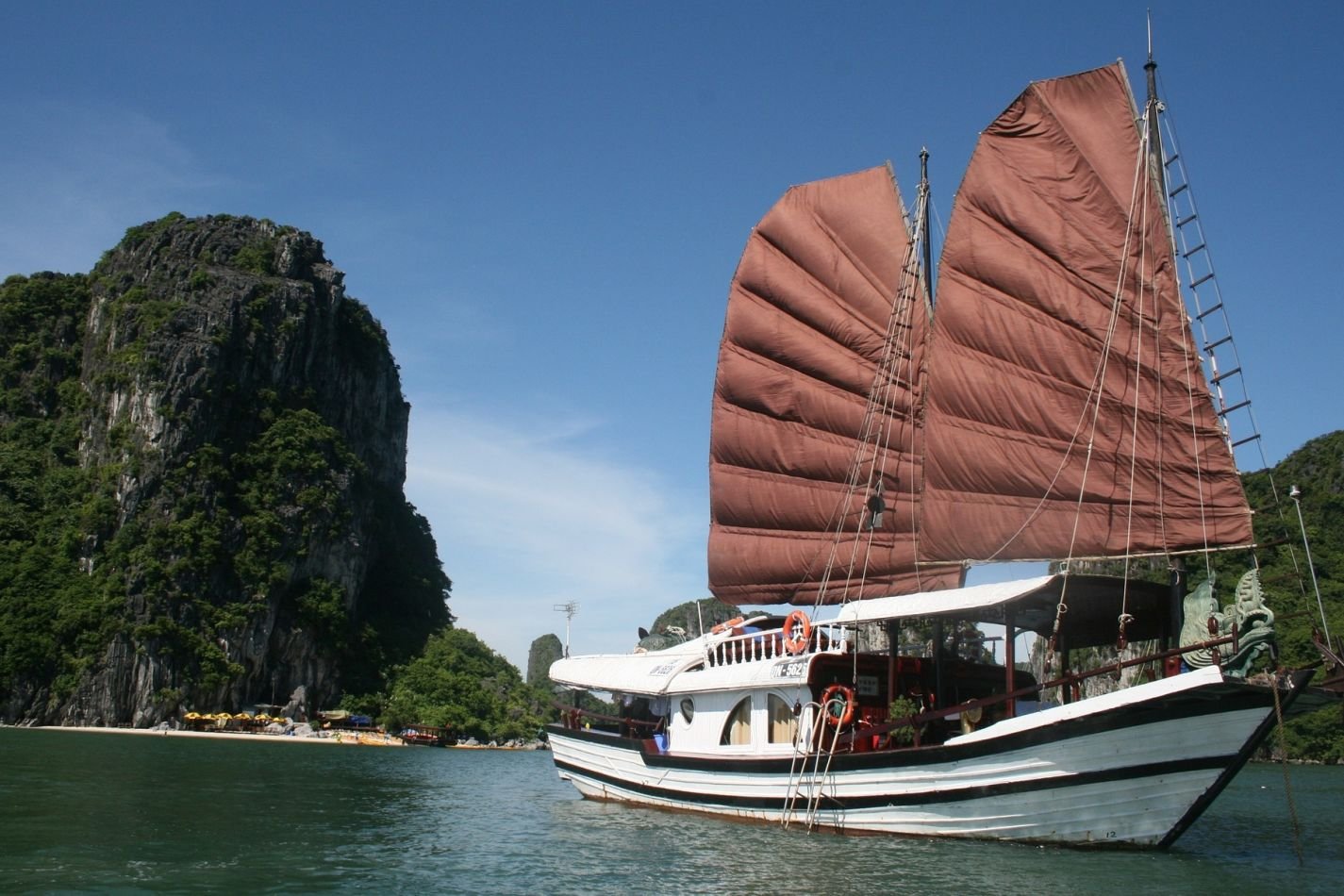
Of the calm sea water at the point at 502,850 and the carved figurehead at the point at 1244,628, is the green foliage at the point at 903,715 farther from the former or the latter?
the carved figurehead at the point at 1244,628

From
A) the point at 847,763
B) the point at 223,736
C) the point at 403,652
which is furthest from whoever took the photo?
the point at 403,652

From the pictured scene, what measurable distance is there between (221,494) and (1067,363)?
53245 mm

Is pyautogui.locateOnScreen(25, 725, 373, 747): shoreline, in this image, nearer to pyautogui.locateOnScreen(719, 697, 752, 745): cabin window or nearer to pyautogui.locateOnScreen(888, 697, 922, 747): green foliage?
pyautogui.locateOnScreen(719, 697, 752, 745): cabin window

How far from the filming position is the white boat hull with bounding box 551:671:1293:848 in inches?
509

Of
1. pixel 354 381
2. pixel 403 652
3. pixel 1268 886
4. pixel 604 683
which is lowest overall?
pixel 1268 886

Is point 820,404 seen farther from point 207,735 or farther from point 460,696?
point 460,696

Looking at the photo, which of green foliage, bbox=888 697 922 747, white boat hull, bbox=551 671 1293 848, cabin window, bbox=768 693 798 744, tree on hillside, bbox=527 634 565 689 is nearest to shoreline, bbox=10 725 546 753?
cabin window, bbox=768 693 798 744

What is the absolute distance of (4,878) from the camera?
11.3 meters

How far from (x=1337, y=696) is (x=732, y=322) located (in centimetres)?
1437

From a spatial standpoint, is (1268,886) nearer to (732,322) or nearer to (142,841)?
(142,841)

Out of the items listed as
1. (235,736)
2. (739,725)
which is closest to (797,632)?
(739,725)

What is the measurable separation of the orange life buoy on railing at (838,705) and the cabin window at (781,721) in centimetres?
85

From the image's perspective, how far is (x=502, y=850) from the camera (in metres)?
15.5

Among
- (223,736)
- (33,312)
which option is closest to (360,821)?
(223,736)
